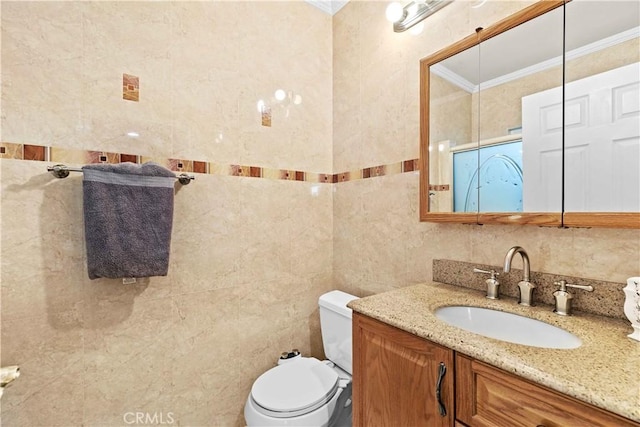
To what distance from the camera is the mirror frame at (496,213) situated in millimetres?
863

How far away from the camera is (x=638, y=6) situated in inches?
32.9

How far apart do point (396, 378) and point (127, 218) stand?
117 centimetres

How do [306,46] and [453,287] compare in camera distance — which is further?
[306,46]

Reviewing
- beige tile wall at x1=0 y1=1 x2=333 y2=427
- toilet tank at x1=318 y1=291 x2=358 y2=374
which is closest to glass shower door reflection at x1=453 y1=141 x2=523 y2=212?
toilet tank at x1=318 y1=291 x2=358 y2=374

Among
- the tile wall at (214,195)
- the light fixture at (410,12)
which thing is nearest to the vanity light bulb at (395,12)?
the light fixture at (410,12)

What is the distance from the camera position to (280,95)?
1768mm

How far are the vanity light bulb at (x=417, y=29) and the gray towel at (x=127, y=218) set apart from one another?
1.34 m

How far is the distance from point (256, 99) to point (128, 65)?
2.00 feet

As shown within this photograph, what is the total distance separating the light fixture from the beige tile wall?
1.93 feet

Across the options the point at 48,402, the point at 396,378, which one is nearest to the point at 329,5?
the point at 396,378

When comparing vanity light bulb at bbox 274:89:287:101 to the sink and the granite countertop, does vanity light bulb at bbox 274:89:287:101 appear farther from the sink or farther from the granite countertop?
the sink

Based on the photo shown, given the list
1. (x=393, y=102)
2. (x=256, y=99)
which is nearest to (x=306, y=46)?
(x=256, y=99)

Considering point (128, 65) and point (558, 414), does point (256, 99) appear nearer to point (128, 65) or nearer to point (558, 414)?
point (128, 65)

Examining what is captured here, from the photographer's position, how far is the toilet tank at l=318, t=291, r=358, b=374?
150 cm
